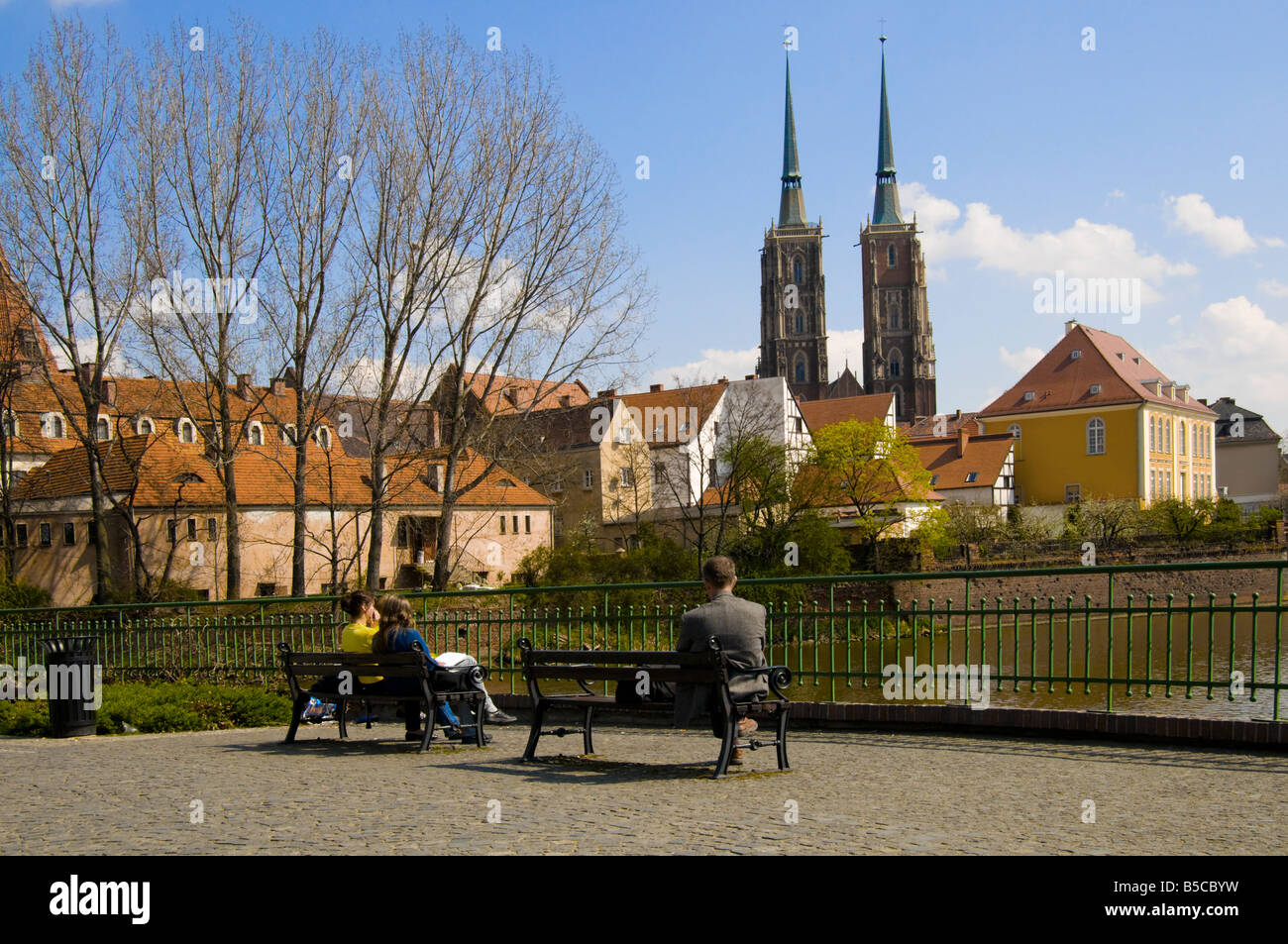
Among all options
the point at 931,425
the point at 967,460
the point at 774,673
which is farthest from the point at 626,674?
the point at 931,425

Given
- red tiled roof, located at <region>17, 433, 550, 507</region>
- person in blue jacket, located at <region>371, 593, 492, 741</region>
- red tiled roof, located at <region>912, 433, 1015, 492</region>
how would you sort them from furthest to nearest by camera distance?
1. red tiled roof, located at <region>912, 433, 1015, 492</region>
2. red tiled roof, located at <region>17, 433, 550, 507</region>
3. person in blue jacket, located at <region>371, 593, 492, 741</region>

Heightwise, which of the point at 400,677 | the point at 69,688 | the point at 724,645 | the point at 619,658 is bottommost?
the point at 69,688

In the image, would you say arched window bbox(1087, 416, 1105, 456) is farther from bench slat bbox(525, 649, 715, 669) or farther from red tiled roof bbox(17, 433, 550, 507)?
bench slat bbox(525, 649, 715, 669)

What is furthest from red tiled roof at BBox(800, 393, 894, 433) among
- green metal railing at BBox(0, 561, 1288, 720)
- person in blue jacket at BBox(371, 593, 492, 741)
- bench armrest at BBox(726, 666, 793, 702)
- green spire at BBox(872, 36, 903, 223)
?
bench armrest at BBox(726, 666, 793, 702)

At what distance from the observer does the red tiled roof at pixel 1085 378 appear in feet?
304

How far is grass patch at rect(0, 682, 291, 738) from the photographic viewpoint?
13828 mm

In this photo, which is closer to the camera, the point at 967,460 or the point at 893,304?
the point at 967,460

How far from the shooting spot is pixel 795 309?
153 meters

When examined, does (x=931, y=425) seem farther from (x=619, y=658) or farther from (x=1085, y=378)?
(x=619, y=658)

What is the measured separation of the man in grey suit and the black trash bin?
7.85m

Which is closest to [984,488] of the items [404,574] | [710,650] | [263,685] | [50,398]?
[404,574]

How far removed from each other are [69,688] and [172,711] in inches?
42.6
